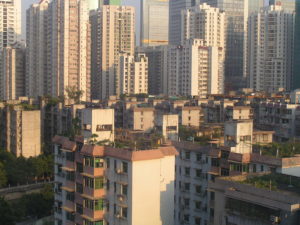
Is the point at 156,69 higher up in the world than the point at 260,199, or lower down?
higher up

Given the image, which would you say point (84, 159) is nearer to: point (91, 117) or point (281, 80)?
point (91, 117)

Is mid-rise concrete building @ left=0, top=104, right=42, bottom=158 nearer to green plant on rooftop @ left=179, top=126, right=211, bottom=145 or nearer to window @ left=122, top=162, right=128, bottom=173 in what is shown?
green plant on rooftop @ left=179, top=126, right=211, bottom=145

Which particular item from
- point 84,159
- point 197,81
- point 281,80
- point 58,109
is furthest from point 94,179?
point 281,80

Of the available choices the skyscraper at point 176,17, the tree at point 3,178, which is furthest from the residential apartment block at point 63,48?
the skyscraper at point 176,17

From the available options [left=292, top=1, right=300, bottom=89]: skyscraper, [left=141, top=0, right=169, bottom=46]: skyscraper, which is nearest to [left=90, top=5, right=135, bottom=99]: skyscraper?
[left=292, top=1, right=300, bottom=89]: skyscraper

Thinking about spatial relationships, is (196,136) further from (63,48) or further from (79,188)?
(63,48)

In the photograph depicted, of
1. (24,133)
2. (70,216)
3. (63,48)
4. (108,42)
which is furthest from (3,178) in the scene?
(108,42)
